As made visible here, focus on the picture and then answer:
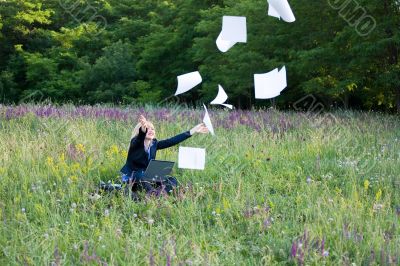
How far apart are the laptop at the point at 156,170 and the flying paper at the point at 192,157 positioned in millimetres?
502

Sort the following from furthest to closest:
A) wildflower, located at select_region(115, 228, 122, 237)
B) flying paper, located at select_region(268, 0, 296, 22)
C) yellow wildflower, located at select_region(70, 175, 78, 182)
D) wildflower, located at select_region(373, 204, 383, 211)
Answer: yellow wildflower, located at select_region(70, 175, 78, 182), wildflower, located at select_region(373, 204, 383, 211), flying paper, located at select_region(268, 0, 296, 22), wildflower, located at select_region(115, 228, 122, 237)

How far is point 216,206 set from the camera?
409 cm

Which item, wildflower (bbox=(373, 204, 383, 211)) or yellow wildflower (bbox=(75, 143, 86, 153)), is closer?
wildflower (bbox=(373, 204, 383, 211))

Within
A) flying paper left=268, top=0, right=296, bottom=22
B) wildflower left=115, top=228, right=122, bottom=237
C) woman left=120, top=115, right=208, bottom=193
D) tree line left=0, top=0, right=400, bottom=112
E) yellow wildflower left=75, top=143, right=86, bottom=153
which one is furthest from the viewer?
tree line left=0, top=0, right=400, bottom=112

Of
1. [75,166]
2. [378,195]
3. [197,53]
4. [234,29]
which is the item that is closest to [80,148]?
[75,166]

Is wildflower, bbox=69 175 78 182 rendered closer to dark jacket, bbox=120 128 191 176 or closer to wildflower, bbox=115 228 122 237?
dark jacket, bbox=120 128 191 176

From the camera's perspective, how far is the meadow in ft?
10.2

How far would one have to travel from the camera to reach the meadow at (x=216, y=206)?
3094 mm

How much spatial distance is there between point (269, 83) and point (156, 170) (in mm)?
1371

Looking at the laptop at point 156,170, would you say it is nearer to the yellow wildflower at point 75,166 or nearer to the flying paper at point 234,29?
the yellow wildflower at point 75,166

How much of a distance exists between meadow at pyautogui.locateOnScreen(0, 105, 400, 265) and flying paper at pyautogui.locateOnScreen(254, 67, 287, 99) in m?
0.88

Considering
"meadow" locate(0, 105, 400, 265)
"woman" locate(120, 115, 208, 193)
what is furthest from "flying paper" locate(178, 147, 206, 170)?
"woman" locate(120, 115, 208, 193)

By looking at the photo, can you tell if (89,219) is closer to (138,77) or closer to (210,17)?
(210,17)

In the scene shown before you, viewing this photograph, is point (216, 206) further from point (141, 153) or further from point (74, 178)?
point (74, 178)
